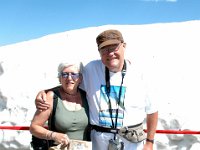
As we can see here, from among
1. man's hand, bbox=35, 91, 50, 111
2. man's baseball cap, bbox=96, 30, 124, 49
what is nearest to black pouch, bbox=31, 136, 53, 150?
man's hand, bbox=35, 91, 50, 111

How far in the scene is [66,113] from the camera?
3260 mm

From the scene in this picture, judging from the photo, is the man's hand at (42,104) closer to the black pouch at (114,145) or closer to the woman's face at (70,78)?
the woman's face at (70,78)

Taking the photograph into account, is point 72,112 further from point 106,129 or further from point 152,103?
point 152,103

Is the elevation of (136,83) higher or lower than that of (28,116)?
higher

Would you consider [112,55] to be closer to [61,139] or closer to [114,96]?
[114,96]

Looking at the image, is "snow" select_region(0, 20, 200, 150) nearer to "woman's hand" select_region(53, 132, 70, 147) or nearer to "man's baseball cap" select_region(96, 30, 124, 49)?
"man's baseball cap" select_region(96, 30, 124, 49)

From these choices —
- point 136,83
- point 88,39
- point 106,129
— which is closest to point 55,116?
point 106,129

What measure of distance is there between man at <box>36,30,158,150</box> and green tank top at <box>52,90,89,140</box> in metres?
0.15

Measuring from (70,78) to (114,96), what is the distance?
0.44 m

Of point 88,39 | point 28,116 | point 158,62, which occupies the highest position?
point 88,39

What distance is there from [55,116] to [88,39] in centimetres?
793

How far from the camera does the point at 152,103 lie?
3590mm

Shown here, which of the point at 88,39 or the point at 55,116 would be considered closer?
the point at 55,116

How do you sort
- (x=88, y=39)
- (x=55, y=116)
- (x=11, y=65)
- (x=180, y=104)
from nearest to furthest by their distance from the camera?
(x=55, y=116)
(x=180, y=104)
(x=11, y=65)
(x=88, y=39)
